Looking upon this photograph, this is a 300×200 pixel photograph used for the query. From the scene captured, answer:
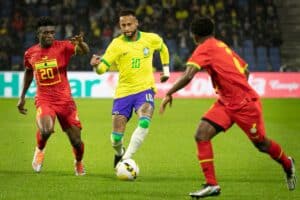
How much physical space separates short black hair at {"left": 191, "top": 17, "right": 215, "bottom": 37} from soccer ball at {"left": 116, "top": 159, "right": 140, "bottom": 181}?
213cm

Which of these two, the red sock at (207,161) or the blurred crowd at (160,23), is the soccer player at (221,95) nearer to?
the red sock at (207,161)

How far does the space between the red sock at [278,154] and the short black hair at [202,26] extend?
1.50 m

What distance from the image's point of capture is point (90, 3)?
97.5 feet

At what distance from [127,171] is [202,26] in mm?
2269

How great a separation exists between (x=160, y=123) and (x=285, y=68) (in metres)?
9.73

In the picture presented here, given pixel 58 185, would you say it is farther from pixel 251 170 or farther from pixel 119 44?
pixel 251 170

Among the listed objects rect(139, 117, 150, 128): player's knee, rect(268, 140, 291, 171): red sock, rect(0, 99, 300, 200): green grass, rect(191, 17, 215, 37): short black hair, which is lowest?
rect(0, 99, 300, 200): green grass

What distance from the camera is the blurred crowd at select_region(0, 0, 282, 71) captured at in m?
27.9

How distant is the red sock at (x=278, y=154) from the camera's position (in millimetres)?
8727

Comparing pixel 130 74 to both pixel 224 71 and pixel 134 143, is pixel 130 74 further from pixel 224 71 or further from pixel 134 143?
Answer: pixel 224 71

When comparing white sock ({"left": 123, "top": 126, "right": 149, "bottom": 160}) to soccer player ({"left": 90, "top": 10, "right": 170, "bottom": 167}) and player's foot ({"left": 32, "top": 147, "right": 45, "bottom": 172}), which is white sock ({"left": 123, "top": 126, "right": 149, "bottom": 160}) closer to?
soccer player ({"left": 90, "top": 10, "right": 170, "bottom": 167})

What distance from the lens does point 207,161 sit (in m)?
8.10


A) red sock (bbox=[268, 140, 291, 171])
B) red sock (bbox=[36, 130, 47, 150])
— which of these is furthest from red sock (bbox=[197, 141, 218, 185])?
red sock (bbox=[36, 130, 47, 150])

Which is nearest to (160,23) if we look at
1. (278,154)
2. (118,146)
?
(118,146)
